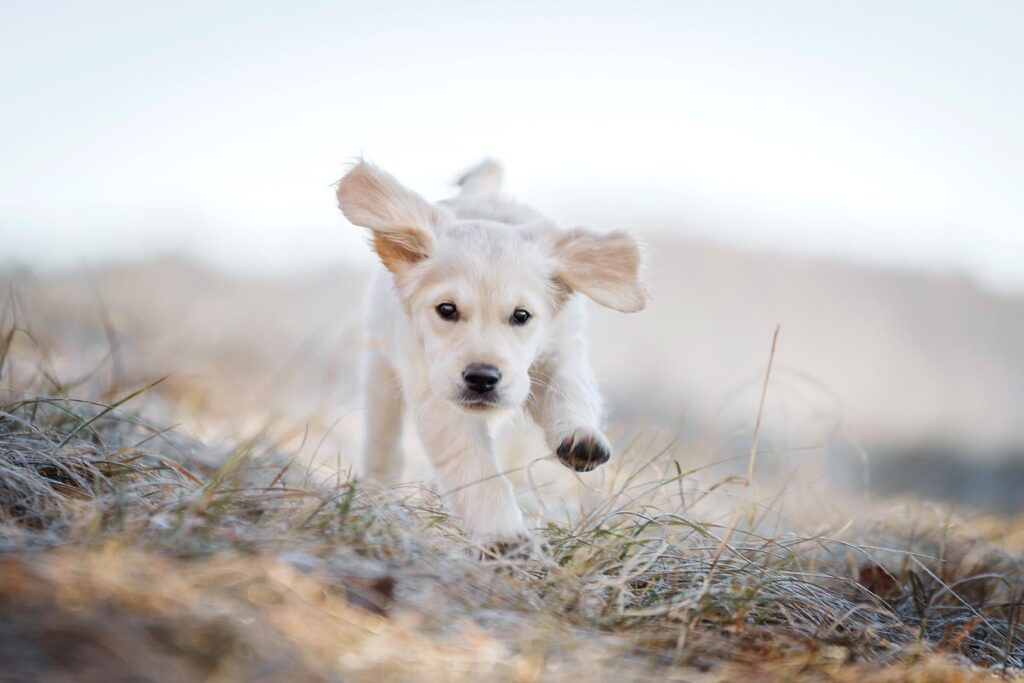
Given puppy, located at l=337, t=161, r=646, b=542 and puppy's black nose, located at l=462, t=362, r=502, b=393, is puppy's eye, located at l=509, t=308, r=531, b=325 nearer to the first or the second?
puppy, located at l=337, t=161, r=646, b=542

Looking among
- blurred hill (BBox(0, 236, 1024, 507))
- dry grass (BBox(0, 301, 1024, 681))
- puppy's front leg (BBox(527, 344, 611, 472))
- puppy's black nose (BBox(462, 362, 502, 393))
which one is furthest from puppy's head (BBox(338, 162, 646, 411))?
blurred hill (BBox(0, 236, 1024, 507))

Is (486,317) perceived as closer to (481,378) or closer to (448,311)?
(448,311)

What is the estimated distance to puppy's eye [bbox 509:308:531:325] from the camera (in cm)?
314

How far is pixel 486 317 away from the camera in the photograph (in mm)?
3113

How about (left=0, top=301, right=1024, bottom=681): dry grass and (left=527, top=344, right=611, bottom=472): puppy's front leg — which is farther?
(left=527, top=344, right=611, bottom=472): puppy's front leg

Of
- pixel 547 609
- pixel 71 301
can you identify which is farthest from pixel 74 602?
pixel 71 301

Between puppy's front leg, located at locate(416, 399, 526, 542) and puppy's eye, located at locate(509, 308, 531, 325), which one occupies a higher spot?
puppy's eye, located at locate(509, 308, 531, 325)

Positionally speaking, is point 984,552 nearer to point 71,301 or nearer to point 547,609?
point 547,609

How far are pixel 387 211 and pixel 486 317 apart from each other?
21.7 inches

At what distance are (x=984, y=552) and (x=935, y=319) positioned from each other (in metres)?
10.8

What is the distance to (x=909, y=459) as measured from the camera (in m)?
9.95

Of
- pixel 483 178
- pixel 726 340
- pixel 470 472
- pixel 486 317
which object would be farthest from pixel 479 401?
pixel 726 340

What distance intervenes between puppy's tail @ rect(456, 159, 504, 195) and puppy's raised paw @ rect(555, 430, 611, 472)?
5.92 feet

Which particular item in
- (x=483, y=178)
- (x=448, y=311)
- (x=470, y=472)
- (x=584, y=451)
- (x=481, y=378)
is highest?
(x=483, y=178)
